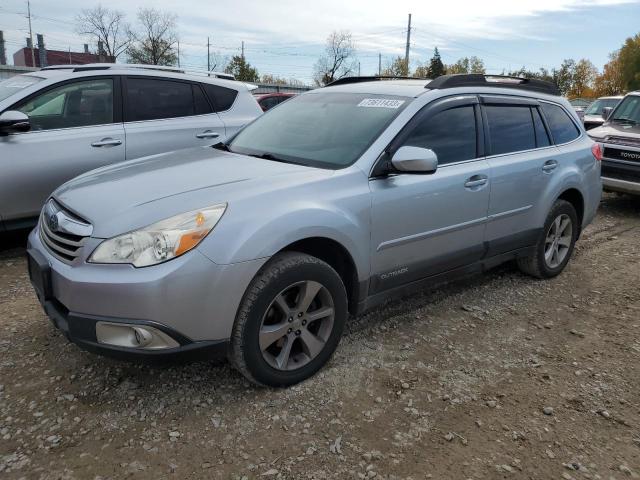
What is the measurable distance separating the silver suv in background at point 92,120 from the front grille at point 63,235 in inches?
79.7

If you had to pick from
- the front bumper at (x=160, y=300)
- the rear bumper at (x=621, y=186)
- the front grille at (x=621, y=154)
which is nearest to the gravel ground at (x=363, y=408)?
the front bumper at (x=160, y=300)

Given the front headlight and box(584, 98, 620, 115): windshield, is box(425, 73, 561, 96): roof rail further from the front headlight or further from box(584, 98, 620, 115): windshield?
box(584, 98, 620, 115): windshield

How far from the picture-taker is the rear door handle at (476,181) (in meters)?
3.66

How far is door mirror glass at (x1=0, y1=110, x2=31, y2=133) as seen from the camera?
448 cm

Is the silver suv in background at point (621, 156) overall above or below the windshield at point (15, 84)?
below

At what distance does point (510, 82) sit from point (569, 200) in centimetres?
129

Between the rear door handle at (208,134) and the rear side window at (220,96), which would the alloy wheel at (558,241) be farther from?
the rear side window at (220,96)

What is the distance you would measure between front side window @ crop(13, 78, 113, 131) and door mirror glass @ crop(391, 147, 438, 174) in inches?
133

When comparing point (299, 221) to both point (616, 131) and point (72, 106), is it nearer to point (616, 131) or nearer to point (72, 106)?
point (72, 106)

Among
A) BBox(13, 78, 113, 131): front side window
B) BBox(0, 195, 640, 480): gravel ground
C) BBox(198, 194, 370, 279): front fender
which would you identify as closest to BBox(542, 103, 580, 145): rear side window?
BBox(0, 195, 640, 480): gravel ground

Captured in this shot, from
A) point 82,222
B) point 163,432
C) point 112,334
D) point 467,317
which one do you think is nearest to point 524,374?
point 467,317

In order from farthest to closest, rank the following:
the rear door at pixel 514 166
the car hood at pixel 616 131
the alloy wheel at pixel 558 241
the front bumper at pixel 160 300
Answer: the car hood at pixel 616 131, the alloy wheel at pixel 558 241, the rear door at pixel 514 166, the front bumper at pixel 160 300

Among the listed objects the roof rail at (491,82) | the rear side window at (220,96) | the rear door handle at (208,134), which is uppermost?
the roof rail at (491,82)

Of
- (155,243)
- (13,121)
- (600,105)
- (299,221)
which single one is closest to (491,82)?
(299,221)
